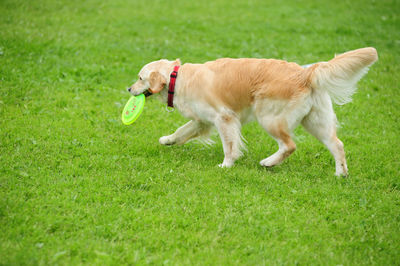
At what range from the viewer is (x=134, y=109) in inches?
252

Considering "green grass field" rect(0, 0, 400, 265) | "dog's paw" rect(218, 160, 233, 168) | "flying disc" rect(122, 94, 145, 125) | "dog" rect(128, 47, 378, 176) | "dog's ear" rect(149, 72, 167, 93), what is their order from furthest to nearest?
1. "flying disc" rect(122, 94, 145, 125)
2. "dog's ear" rect(149, 72, 167, 93)
3. "dog's paw" rect(218, 160, 233, 168)
4. "dog" rect(128, 47, 378, 176)
5. "green grass field" rect(0, 0, 400, 265)

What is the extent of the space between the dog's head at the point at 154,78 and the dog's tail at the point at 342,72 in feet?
6.76

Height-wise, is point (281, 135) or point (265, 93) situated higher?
point (265, 93)

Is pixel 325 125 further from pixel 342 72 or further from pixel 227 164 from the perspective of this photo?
pixel 227 164

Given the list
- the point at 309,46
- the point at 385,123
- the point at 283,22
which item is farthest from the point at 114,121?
the point at 283,22

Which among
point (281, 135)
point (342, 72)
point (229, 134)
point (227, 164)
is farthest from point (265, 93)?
point (227, 164)

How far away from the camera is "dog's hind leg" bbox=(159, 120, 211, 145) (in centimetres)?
641

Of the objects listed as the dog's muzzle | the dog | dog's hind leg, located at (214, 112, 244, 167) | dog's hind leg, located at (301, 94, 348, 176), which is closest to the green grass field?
dog's hind leg, located at (214, 112, 244, 167)

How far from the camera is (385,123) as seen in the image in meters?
7.70

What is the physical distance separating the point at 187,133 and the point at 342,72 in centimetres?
248

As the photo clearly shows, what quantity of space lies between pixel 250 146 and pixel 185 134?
1188 mm

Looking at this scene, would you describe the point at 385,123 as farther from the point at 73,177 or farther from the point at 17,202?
the point at 17,202

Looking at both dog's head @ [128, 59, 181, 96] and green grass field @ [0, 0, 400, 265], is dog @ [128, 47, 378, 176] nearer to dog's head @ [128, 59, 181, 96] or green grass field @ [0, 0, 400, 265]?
dog's head @ [128, 59, 181, 96]

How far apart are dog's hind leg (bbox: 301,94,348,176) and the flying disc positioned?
2.39 meters
